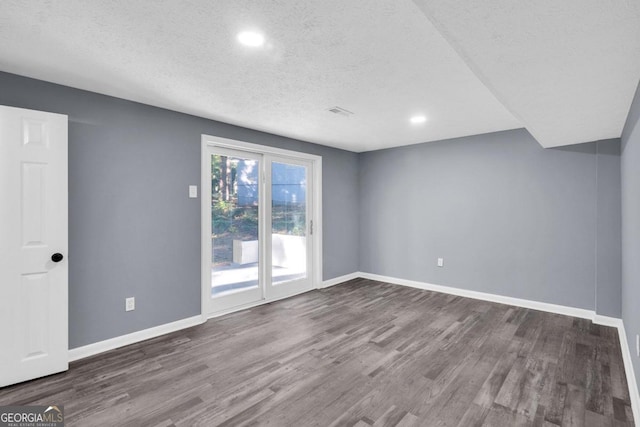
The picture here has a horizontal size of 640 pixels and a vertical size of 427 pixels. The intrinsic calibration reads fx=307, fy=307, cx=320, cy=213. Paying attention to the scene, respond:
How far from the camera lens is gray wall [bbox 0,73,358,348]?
2.76 metres

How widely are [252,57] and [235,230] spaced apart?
2.38 meters

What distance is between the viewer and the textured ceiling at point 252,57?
66.0 inches

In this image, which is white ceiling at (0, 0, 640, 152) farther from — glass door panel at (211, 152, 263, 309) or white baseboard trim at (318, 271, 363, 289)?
white baseboard trim at (318, 271, 363, 289)

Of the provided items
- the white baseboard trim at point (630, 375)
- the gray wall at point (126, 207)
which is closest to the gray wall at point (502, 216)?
the white baseboard trim at point (630, 375)

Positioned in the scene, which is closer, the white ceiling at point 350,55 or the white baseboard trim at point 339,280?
the white ceiling at point 350,55

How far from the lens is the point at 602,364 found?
2.63 m

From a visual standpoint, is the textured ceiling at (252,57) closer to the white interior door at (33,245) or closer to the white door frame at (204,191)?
the white door frame at (204,191)

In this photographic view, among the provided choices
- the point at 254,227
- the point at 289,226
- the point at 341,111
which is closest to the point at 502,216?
the point at 341,111

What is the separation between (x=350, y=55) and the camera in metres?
2.14

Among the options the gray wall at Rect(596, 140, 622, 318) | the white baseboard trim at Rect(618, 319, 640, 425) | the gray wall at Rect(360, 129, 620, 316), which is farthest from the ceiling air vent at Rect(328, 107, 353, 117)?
the white baseboard trim at Rect(618, 319, 640, 425)

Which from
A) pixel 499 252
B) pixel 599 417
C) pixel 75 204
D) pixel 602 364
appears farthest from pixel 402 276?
pixel 75 204

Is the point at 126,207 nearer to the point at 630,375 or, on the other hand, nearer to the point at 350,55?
the point at 350,55

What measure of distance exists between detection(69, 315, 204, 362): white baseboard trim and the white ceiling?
2.35 metres

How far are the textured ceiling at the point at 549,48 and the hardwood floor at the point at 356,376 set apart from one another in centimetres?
211
